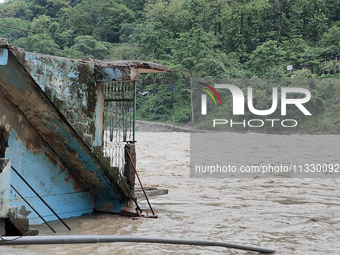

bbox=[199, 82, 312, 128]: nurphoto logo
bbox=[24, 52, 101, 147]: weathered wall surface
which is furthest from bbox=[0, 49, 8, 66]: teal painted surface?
bbox=[199, 82, 312, 128]: nurphoto logo

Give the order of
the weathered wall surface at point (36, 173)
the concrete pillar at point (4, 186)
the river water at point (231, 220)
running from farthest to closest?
the weathered wall surface at point (36, 173) → the river water at point (231, 220) → the concrete pillar at point (4, 186)

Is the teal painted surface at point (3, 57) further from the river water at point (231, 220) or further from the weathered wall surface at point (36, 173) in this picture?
the river water at point (231, 220)

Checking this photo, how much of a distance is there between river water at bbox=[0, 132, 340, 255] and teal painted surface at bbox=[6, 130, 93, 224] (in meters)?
0.22

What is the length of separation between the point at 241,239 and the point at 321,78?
2903 cm

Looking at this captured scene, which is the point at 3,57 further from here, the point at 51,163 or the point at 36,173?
the point at 51,163

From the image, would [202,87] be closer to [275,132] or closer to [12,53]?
[275,132]

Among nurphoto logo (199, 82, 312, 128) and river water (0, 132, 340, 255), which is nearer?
river water (0, 132, 340, 255)

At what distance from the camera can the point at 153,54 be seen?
45000mm

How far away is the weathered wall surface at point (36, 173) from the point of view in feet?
20.2

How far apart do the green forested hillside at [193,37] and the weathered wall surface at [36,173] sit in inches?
1140

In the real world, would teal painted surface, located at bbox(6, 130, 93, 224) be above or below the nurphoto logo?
below

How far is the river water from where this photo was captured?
5.68 m

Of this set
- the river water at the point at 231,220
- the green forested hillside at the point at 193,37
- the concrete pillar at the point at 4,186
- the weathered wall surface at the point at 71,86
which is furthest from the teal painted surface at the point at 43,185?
the green forested hillside at the point at 193,37

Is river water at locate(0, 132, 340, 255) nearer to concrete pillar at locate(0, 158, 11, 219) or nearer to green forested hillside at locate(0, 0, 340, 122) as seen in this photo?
concrete pillar at locate(0, 158, 11, 219)
